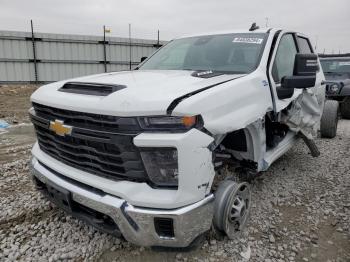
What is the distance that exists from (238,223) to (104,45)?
1408 cm

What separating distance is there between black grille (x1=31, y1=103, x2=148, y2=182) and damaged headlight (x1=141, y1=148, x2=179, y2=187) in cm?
5

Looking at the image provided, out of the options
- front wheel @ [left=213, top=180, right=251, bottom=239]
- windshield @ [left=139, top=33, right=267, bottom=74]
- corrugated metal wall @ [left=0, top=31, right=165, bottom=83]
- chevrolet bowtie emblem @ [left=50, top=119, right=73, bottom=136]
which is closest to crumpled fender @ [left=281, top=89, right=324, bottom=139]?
windshield @ [left=139, top=33, right=267, bottom=74]

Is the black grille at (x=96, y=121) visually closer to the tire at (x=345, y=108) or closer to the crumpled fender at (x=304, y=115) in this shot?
the crumpled fender at (x=304, y=115)

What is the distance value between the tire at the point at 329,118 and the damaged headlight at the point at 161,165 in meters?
5.05

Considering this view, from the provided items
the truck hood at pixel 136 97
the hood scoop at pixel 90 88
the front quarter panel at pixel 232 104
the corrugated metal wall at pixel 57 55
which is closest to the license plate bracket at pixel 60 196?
the truck hood at pixel 136 97

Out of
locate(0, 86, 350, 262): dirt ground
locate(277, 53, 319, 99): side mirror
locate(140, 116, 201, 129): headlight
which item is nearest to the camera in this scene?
locate(140, 116, 201, 129): headlight

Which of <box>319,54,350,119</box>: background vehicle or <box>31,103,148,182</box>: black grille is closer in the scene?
<box>31,103,148,182</box>: black grille

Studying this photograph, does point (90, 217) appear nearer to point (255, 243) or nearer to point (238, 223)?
point (238, 223)

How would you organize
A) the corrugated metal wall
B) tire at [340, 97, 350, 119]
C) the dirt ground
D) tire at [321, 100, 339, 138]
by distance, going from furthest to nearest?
the corrugated metal wall, tire at [340, 97, 350, 119], tire at [321, 100, 339, 138], the dirt ground

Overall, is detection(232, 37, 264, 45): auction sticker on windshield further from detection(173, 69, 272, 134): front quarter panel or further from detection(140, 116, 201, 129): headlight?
detection(140, 116, 201, 129): headlight

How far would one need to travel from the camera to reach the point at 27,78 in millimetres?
14008

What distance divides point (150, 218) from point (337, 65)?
9.02m

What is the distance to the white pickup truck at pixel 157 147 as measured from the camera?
199 centimetres

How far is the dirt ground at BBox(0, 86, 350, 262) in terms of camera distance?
256 cm
